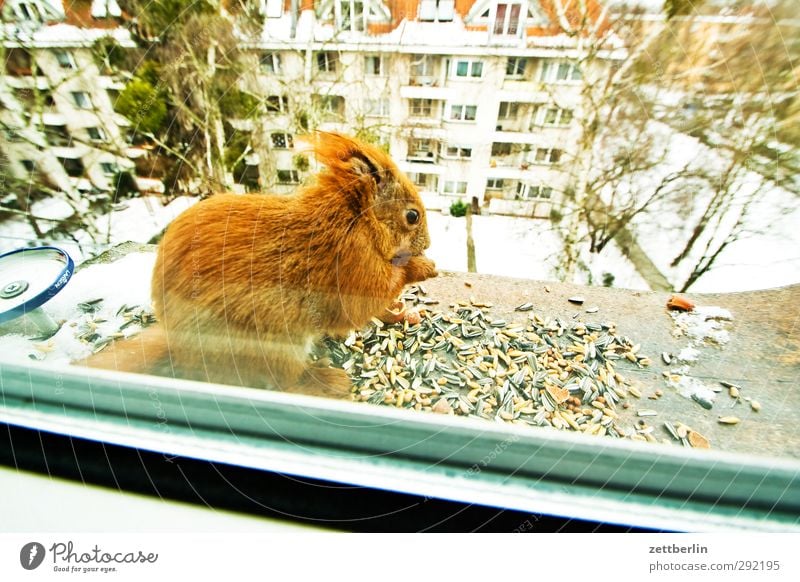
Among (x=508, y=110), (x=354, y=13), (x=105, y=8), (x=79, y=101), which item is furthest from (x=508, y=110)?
(x=79, y=101)

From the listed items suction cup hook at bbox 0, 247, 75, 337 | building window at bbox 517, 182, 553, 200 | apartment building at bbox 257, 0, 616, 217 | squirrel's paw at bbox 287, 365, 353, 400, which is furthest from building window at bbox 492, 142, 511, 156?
suction cup hook at bbox 0, 247, 75, 337

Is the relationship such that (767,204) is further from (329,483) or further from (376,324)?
(329,483)

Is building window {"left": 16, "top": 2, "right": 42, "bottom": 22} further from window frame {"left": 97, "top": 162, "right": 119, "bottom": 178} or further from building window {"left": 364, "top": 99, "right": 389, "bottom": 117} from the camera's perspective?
building window {"left": 364, "top": 99, "right": 389, "bottom": 117}

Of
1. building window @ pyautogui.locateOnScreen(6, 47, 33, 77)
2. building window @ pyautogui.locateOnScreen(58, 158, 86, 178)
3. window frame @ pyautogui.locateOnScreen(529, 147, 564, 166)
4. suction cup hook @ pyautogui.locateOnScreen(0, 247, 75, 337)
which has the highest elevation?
building window @ pyautogui.locateOnScreen(6, 47, 33, 77)

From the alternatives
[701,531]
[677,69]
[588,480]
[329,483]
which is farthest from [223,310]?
[677,69]

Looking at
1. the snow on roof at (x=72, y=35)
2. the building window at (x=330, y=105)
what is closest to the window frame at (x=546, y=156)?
the building window at (x=330, y=105)

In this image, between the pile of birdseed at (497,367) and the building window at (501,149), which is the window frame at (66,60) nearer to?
the pile of birdseed at (497,367)
